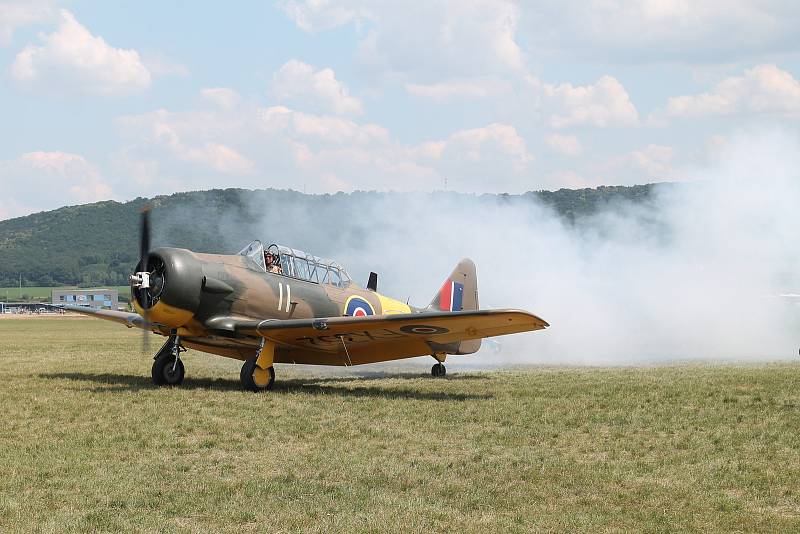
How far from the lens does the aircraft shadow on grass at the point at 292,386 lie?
14.2 meters

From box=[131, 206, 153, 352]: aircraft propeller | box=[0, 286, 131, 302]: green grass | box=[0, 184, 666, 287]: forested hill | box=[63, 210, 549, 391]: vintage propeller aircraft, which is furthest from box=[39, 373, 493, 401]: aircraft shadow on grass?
box=[0, 286, 131, 302]: green grass

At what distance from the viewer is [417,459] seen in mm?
8695

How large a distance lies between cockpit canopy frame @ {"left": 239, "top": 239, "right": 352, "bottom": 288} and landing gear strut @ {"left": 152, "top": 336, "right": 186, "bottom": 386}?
2.04 meters

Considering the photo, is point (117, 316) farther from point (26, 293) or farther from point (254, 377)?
point (26, 293)

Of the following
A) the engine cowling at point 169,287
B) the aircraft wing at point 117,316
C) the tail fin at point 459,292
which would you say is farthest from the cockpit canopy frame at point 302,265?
the tail fin at point 459,292

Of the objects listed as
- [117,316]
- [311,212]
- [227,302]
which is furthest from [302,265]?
[311,212]

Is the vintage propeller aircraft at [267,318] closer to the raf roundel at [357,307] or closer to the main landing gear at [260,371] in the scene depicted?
the main landing gear at [260,371]

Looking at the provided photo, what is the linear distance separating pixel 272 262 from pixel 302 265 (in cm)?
76

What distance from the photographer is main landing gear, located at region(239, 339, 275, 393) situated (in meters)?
14.7

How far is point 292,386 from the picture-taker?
1608 cm

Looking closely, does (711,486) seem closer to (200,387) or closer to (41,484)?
(41,484)

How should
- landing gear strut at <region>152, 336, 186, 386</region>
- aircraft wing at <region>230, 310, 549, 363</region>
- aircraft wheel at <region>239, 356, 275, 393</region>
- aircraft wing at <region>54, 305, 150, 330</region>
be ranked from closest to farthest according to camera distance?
aircraft wing at <region>230, 310, 549, 363</region>
aircraft wheel at <region>239, 356, 275, 393</region>
landing gear strut at <region>152, 336, 186, 386</region>
aircraft wing at <region>54, 305, 150, 330</region>

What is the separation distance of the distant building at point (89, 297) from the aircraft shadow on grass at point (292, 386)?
128273 millimetres

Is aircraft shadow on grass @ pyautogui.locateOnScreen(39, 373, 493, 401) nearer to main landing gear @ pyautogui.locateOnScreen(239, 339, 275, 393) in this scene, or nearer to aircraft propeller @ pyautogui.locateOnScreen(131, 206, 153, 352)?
main landing gear @ pyautogui.locateOnScreen(239, 339, 275, 393)
